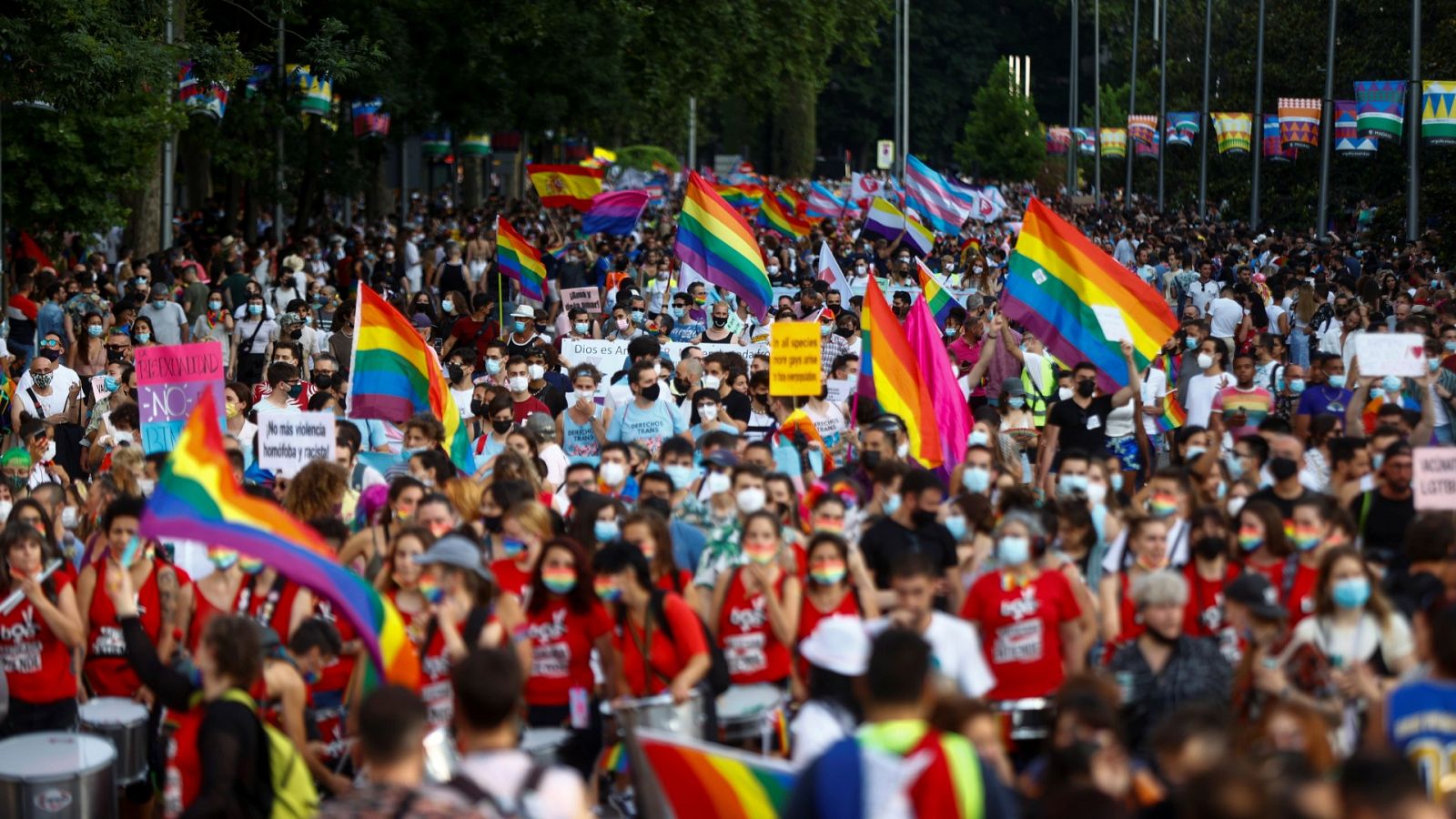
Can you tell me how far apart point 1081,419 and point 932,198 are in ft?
54.9

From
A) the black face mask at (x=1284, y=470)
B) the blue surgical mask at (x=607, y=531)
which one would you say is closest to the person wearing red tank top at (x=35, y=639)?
the blue surgical mask at (x=607, y=531)

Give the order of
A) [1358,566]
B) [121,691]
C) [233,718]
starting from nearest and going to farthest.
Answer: [233,718], [1358,566], [121,691]

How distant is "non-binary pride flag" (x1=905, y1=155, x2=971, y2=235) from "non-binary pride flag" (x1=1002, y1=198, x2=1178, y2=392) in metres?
14.9

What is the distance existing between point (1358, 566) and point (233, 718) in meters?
3.70

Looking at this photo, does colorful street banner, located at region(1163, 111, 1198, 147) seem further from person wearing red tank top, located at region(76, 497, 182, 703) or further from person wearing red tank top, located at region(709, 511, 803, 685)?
person wearing red tank top, located at region(76, 497, 182, 703)

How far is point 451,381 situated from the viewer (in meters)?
15.1

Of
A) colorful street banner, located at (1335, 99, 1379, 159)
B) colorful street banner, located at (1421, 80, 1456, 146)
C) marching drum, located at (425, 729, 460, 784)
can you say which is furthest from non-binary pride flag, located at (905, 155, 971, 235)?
marching drum, located at (425, 729, 460, 784)

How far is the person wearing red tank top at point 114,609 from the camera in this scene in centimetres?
889

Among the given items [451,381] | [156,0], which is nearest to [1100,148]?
[156,0]

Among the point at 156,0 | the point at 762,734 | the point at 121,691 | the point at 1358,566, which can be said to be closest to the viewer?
the point at 1358,566

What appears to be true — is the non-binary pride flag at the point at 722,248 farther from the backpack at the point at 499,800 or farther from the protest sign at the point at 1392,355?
the backpack at the point at 499,800

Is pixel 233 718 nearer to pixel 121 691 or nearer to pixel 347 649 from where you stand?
pixel 347 649

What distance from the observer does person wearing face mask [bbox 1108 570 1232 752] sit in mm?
7328

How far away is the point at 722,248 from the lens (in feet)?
62.2
